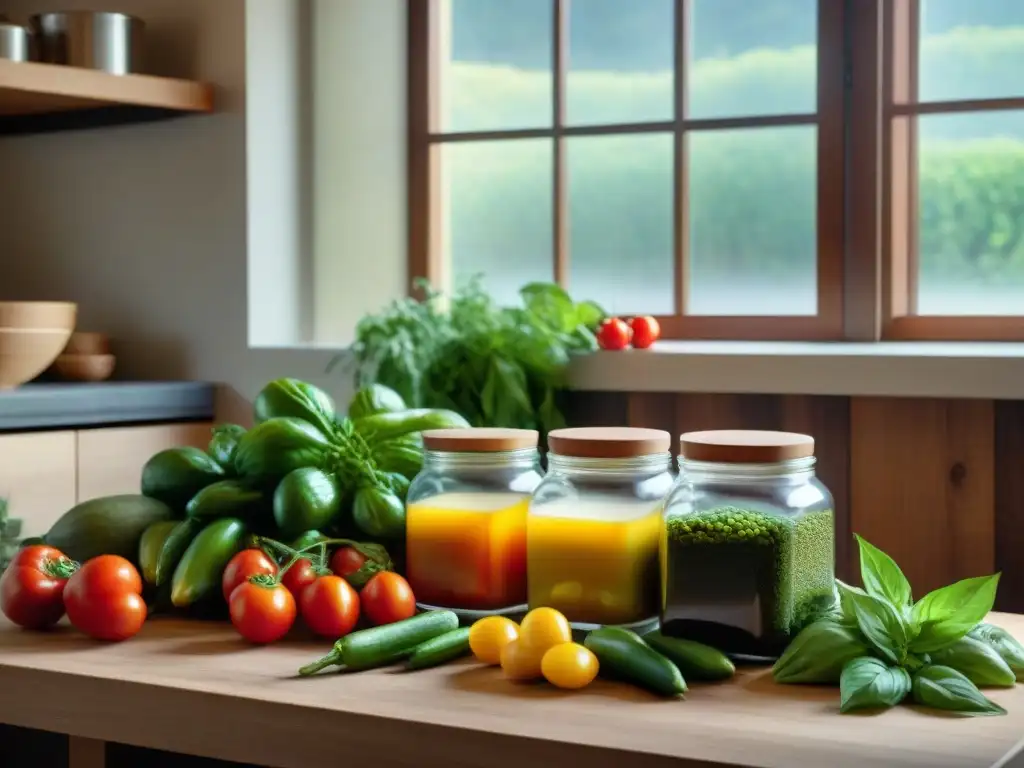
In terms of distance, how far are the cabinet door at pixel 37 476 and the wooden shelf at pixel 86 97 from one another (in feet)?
2.36

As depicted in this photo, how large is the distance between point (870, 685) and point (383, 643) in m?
0.42

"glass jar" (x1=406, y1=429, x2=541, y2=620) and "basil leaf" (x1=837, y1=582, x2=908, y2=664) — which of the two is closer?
"basil leaf" (x1=837, y1=582, x2=908, y2=664)

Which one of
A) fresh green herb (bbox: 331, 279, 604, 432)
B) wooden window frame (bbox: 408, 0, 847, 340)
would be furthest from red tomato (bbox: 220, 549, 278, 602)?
wooden window frame (bbox: 408, 0, 847, 340)

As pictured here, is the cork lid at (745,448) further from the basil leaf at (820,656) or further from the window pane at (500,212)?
the window pane at (500,212)

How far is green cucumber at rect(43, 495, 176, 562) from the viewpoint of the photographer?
5.08 ft

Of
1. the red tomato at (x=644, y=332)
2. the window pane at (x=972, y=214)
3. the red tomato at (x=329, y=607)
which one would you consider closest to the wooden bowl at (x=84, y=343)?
the red tomato at (x=644, y=332)

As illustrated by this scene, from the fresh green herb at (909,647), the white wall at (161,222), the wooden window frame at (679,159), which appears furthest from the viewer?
the white wall at (161,222)

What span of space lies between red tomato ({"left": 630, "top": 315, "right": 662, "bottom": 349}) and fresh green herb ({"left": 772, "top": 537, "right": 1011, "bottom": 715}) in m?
1.64

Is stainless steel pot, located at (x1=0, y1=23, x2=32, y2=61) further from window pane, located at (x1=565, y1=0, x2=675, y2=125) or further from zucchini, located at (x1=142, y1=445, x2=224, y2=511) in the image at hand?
zucchini, located at (x1=142, y1=445, x2=224, y2=511)

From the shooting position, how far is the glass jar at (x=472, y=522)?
1.38 meters

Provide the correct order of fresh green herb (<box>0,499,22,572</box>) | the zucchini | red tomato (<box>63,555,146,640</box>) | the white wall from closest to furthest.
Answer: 1. red tomato (<box>63,555,146,640</box>)
2. the zucchini
3. fresh green herb (<box>0,499,22,572</box>)
4. the white wall

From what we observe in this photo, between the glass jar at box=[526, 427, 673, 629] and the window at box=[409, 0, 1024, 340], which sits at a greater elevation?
the window at box=[409, 0, 1024, 340]

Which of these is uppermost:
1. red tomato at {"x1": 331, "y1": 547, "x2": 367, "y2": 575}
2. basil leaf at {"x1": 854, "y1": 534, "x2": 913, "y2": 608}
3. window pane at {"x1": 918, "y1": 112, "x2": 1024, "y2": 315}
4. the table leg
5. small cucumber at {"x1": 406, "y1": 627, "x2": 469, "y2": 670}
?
window pane at {"x1": 918, "y1": 112, "x2": 1024, "y2": 315}

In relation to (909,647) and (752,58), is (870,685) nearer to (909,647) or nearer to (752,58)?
(909,647)
